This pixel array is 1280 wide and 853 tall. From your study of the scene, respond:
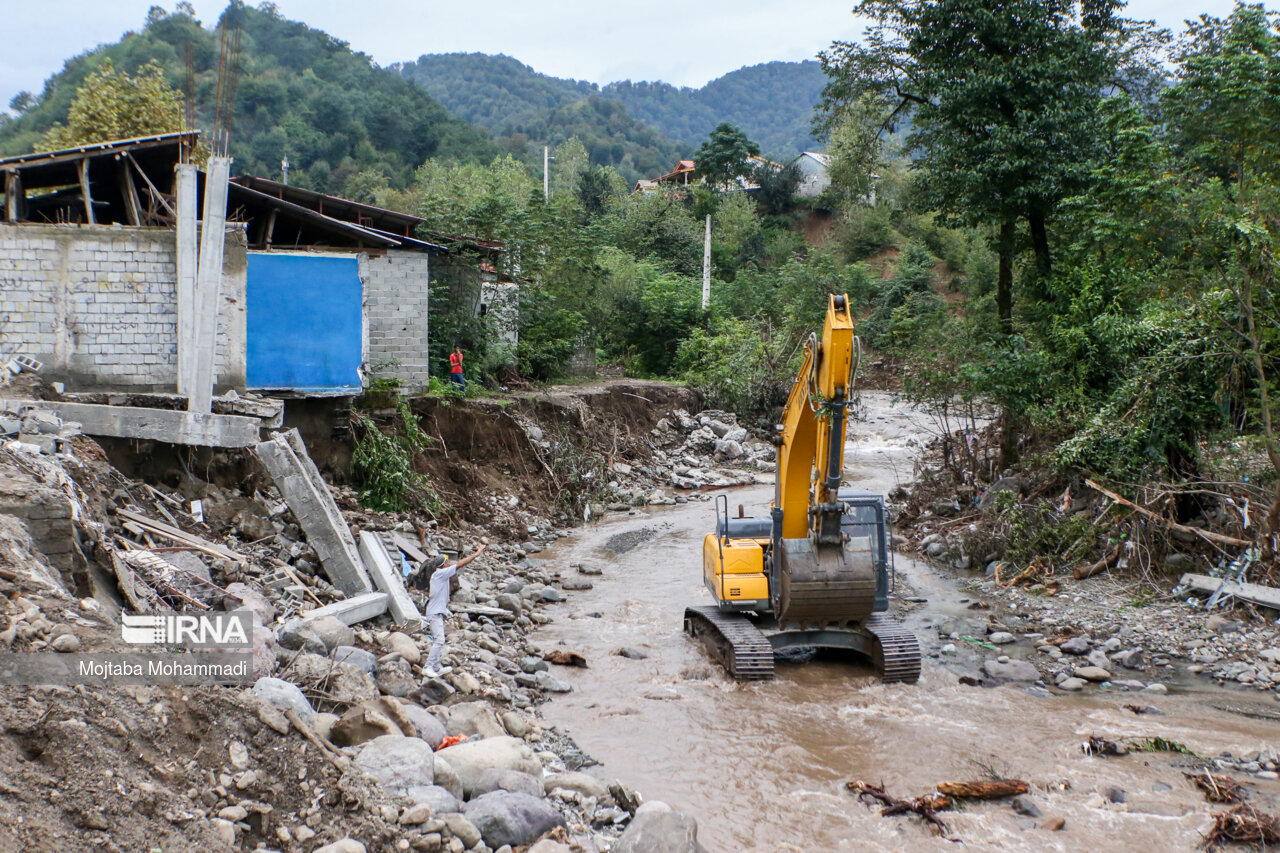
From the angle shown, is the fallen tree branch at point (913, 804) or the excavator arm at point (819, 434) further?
the excavator arm at point (819, 434)

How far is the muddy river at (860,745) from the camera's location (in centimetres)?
684

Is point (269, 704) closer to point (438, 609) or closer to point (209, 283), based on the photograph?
point (438, 609)

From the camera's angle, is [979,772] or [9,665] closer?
[9,665]

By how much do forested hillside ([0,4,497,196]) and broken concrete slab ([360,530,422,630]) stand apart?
154 ft

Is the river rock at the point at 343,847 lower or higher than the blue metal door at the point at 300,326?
lower

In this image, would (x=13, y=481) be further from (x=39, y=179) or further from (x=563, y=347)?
(x=563, y=347)

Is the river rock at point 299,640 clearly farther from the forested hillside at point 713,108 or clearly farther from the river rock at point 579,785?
the forested hillside at point 713,108

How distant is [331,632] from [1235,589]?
10072mm

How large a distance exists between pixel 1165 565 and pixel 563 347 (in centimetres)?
1633

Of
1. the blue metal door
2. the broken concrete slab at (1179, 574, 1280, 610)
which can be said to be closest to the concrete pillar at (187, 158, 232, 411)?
the blue metal door

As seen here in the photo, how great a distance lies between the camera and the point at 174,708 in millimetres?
5340

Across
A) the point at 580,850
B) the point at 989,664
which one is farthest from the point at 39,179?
the point at 989,664

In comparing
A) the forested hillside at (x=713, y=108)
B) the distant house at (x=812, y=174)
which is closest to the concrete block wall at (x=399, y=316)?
the distant house at (x=812, y=174)

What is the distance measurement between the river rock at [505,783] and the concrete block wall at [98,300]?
9.20 m
